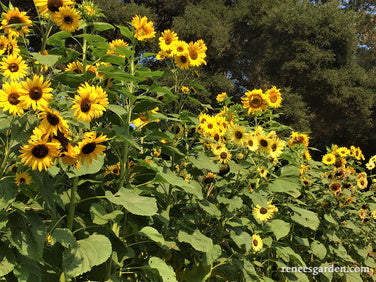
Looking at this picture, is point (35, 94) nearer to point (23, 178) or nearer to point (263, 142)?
point (23, 178)

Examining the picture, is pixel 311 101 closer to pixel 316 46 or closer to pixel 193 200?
pixel 316 46

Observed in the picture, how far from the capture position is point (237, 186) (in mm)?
2822

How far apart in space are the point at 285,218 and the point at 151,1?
59.8 ft

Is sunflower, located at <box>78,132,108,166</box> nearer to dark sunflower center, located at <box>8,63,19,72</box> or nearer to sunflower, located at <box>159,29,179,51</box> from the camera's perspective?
dark sunflower center, located at <box>8,63,19,72</box>

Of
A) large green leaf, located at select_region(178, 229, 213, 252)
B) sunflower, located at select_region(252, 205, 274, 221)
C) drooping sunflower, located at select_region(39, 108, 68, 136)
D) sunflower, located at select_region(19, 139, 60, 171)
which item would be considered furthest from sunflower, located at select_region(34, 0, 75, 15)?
sunflower, located at select_region(252, 205, 274, 221)

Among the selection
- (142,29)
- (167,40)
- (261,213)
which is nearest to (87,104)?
(142,29)

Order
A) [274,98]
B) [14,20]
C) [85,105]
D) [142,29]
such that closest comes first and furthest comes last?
[85,105] → [14,20] → [142,29] → [274,98]

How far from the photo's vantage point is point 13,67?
1.55m

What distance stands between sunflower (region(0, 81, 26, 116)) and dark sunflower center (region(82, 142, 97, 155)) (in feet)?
0.90

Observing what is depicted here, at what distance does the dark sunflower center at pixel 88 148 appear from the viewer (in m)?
1.51

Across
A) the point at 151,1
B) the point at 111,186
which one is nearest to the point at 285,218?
the point at 111,186

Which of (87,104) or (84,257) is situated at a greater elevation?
(87,104)

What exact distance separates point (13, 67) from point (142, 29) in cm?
96

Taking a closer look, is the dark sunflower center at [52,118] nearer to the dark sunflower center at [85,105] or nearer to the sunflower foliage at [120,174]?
the sunflower foliage at [120,174]
